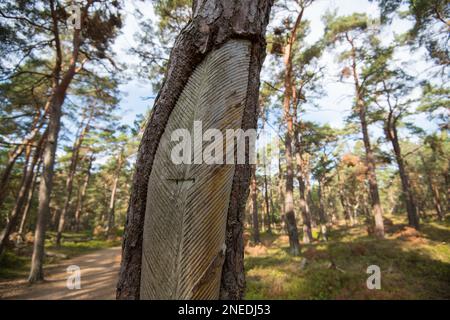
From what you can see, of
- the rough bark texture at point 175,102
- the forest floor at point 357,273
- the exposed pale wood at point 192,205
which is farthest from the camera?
the forest floor at point 357,273

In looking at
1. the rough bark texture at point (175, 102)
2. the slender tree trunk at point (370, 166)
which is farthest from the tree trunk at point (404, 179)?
the rough bark texture at point (175, 102)

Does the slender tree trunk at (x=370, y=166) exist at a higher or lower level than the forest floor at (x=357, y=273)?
higher

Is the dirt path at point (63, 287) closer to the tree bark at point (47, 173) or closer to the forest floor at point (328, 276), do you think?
the forest floor at point (328, 276)

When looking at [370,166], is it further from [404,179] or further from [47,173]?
[47,173]

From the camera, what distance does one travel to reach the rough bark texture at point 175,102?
0.97m

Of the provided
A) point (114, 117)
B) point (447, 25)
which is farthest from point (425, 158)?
point (114, 117)

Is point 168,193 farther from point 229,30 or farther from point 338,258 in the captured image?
point 338,258

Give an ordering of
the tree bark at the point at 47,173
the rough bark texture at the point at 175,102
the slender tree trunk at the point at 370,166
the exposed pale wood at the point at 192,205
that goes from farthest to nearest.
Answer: the slender tree trunk at the point at 370,166 < the tree bark at the point at 47,173 < the rough bark texture at the point at 175,102 < the exposed pale wood at the point at 192,205

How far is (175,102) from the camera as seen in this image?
41.7 inches

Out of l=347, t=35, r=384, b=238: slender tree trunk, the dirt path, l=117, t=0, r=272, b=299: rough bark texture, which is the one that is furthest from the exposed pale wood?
l=347, t=35, r=384, b=238: slender tree trunk

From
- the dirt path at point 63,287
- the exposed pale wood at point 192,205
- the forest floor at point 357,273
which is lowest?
the dirt path at point 63,287

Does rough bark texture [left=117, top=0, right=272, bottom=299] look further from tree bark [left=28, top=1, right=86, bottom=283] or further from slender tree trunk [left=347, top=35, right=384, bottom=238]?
slender tree trunk [left=347, top=35, right=384, bottom=238]

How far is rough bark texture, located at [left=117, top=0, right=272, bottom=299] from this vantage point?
0.97m
